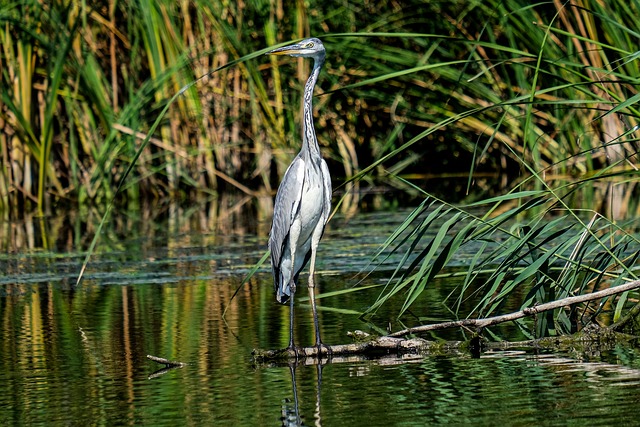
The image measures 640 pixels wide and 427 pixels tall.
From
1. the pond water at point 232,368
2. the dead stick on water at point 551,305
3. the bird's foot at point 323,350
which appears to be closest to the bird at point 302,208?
the pond water at point 232,368

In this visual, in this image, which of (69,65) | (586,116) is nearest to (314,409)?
(586,116)

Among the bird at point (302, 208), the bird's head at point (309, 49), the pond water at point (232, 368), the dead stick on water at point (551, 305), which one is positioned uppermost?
the bird's head at point (309, 49)

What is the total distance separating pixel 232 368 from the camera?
4707mm

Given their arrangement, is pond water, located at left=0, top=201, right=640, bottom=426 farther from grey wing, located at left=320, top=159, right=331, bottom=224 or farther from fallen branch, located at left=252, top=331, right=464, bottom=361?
grey wing, located at left=320, top=159, right=331, bottom=224

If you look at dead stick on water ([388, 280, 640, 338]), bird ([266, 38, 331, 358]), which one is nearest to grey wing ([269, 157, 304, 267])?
bird ([266, 38, 331, 358])

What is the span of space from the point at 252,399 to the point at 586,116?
8499 millimetres

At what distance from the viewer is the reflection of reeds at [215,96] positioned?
12219mm

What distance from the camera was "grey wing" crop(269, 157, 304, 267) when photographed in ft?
19.0

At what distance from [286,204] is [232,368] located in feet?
4.24

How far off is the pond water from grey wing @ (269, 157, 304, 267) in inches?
15.6

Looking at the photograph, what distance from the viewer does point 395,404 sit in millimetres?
3916

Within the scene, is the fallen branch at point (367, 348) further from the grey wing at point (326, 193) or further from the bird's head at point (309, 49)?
the bird's head at point (309, 49)

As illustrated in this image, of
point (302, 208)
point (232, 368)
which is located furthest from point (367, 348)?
point (302, 208)

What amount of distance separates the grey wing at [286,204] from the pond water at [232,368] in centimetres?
40
